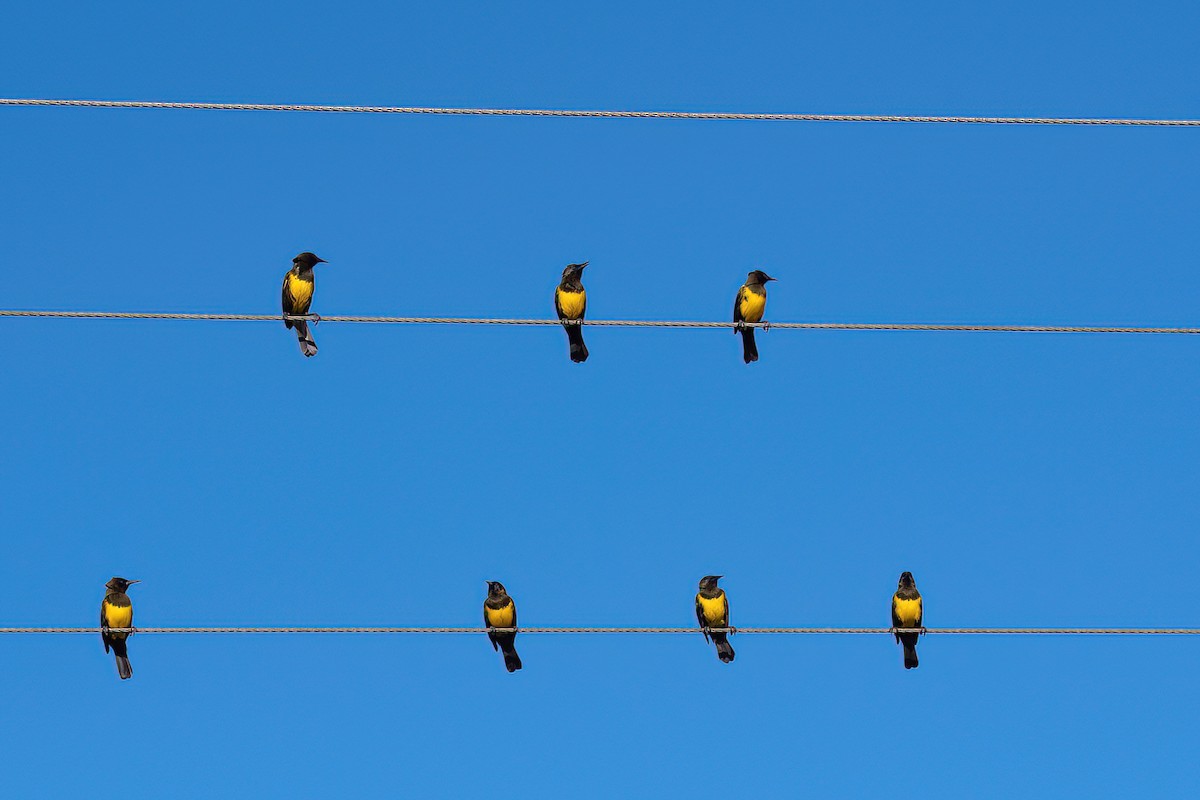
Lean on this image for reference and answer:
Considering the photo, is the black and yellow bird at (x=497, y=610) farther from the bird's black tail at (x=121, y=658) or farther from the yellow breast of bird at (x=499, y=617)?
the bird's black tail at (x=121, y=658)

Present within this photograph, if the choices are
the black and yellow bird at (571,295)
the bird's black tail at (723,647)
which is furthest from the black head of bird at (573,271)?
the bird's black tail at (723,647)

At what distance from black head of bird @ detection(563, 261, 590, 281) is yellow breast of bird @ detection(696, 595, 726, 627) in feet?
9.14

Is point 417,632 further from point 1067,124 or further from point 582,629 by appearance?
point 1067,124

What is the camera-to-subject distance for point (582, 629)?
11.6 m

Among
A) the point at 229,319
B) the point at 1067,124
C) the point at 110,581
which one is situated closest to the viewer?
the point at 1067,124

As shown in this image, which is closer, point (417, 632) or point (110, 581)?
point (417, 632)

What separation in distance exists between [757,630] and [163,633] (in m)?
3.49

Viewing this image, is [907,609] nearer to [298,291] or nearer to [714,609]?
[714,609]

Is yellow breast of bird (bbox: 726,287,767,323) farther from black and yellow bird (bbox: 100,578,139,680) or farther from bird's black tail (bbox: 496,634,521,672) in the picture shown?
black and yellow bird (bbox: 100,578,139,680)

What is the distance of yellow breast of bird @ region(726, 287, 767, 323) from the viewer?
1661 centimetres

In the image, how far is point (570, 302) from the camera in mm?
16375

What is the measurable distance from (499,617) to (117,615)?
3009mm

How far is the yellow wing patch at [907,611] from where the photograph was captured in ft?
53.3

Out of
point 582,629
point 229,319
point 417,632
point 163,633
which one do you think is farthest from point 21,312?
point 582,629
